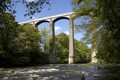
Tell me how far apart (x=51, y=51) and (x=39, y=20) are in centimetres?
1058

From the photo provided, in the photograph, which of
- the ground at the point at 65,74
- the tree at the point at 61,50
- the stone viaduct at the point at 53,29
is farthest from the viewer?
the tree at the point at 61,50

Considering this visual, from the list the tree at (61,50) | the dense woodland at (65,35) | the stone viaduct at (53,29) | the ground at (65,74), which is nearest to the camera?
the dense woodland at (65,35)

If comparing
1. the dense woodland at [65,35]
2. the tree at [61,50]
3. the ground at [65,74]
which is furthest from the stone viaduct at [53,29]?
the ground at [65,74]

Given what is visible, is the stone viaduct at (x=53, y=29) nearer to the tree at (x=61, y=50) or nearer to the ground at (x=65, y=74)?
the tree at (x=61, y=50)

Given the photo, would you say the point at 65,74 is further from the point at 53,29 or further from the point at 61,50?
the point at 61,50

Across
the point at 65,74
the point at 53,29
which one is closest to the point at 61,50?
the point at 53,29

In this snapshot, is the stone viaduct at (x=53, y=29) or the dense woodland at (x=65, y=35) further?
the stone viaduct at (x=53, y=29)

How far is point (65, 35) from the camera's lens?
43344 millimetres

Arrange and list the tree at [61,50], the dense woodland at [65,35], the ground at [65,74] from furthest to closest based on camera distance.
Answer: the tree at [61,50]
the ground at [65,74]
the dense woodland at [65,35]

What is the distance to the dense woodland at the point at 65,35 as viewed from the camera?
3.78 metres

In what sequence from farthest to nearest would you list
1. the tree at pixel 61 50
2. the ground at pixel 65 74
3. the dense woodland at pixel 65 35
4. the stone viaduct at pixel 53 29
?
the tree at pixel 61 50, the stone viaduct at pixel 53 29, the ground at pixel 65 74, the dense woodland at pixel 65 35

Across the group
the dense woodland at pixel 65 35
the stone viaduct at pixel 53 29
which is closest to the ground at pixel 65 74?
the dense woodland at pixel 65 35

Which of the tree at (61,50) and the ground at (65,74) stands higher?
the tree at (61,50)

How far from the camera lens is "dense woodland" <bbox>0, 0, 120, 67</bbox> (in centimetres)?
378
